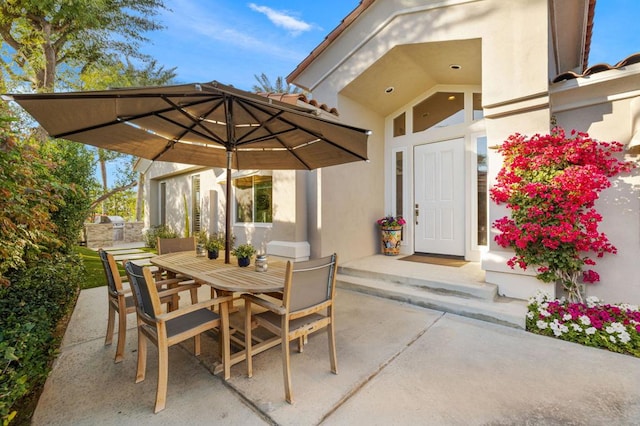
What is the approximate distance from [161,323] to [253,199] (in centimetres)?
533

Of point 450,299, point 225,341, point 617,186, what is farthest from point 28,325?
point 617,186

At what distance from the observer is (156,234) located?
11.6 meters

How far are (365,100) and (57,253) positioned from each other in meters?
6.52

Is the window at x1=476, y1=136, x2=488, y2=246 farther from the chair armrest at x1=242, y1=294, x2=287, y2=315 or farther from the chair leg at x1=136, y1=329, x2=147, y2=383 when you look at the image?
the chair leg at x1=136, y1=329, x2=147, y2=383

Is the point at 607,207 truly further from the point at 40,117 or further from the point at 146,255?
the point at 146,255

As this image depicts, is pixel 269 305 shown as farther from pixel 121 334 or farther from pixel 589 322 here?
pixel 589 322

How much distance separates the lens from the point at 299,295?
2.30 m

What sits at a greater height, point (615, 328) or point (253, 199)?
point (253, 199)

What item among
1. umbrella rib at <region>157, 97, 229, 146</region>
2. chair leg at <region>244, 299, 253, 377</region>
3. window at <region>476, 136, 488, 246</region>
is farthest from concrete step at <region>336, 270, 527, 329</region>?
umbrella rib at <region>157, 97, 229, 146</region>

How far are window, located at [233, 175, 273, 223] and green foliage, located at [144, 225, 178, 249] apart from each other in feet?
16.4

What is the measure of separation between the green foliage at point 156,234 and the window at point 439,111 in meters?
9.80

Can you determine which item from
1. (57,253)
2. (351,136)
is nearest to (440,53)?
(351,136)

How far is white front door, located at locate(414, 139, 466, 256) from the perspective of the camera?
597 centimetres

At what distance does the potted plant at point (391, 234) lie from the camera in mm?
6504
